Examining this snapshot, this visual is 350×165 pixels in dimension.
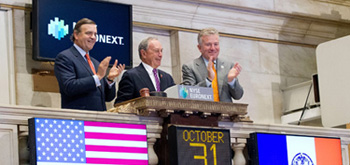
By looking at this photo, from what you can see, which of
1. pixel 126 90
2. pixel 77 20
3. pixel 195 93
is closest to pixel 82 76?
pixel 126 90

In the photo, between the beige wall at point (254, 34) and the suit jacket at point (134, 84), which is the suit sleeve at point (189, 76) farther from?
the beige wall at point (254, 34)

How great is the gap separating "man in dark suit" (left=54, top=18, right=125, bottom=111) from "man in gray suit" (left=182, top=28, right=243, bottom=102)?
0.94 m

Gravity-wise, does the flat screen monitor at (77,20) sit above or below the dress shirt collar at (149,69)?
above

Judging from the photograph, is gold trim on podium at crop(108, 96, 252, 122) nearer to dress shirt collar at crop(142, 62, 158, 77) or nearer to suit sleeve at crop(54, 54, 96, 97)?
suit sleeve at crop(54, 54, 96, 97)

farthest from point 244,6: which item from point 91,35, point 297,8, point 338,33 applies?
point 91,35

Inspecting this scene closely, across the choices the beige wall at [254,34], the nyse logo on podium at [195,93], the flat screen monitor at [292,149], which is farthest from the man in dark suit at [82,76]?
the beige wall at [254,34]

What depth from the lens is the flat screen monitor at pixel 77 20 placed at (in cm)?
973

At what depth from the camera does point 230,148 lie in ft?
24.9

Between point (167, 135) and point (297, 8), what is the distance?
18.7 ft

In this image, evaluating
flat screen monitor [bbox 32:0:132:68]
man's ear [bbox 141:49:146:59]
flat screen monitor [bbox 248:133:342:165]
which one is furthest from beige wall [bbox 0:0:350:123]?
flat screen monitor [bbox 248:133:342:165]

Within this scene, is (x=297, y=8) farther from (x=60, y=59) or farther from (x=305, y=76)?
(x=60, y=59)

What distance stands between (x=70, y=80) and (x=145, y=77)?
92 cm

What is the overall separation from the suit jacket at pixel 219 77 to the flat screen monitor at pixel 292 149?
24.9 inches

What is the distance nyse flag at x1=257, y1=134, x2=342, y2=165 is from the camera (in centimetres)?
783
